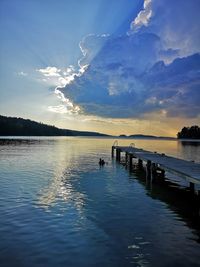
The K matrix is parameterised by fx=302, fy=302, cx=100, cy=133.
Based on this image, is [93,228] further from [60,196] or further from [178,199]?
[178,199]

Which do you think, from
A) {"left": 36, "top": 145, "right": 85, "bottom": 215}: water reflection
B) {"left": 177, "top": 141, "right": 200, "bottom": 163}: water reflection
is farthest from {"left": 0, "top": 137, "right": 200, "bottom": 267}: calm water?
{"left": 177, "top": 141, "right": 200, "bottom": 163}: water reflection

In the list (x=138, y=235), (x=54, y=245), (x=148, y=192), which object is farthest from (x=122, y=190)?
(x=54, y=245)

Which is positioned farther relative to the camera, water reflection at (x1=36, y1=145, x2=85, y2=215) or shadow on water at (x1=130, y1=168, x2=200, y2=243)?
water reflection at (x1=36, y1=145, x2=85, y2=215)

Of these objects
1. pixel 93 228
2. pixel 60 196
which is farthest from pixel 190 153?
pixel 93 228

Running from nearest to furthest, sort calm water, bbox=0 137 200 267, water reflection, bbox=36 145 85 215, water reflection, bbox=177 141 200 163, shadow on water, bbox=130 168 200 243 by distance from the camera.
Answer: calm water, bbox=0 137 200 267 < shadow on water, bbox=130 168 200 243 < water reflection, bbox=36 145 85 215 < water reflection, bbox=177 141 200 163

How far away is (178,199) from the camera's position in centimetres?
2038

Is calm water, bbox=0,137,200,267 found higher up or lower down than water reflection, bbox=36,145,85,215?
lower down

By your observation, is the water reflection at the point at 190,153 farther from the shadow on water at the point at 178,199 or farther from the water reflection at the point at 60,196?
the water reflection at the point at 60,196

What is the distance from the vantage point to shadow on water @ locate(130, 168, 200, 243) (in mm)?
15179

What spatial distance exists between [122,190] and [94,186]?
2.41m

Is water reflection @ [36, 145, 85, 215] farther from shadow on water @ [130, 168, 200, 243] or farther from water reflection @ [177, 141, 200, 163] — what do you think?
water reflection @ [177, 141, 200, 163]

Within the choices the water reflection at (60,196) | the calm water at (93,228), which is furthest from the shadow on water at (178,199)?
the water reflection at (60,196)

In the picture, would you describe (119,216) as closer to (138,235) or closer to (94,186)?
(138,235)

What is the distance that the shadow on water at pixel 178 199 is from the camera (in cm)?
1518
